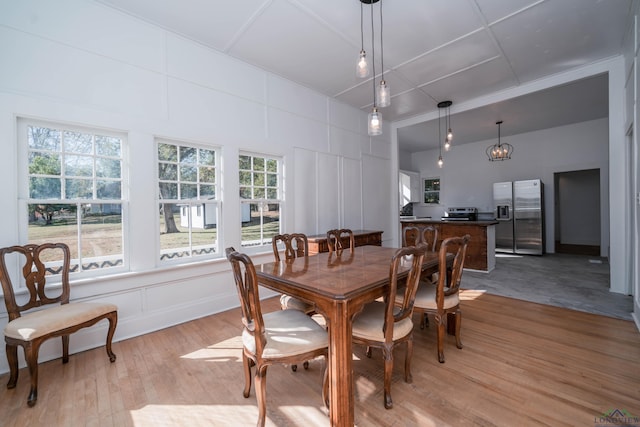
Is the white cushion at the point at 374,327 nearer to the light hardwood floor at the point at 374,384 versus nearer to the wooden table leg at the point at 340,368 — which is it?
the wooden table leg at the point at 340,368

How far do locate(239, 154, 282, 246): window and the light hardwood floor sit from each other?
1.48 metres

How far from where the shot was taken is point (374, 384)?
1.92 m

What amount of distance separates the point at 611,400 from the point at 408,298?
145 centimetres

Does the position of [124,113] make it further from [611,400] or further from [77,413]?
[611,400]

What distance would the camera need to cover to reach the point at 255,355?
1.54 m

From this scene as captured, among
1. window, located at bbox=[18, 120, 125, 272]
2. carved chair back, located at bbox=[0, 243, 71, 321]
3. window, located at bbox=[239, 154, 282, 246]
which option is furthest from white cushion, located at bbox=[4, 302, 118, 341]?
window, located at bbox=[239, 154, 282, 246]

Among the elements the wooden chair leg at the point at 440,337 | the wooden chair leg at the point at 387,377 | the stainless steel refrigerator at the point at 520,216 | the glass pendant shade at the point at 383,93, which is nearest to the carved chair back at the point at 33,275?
the wooden chair leg at the point at 387,377

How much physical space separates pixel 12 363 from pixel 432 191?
9336 mm

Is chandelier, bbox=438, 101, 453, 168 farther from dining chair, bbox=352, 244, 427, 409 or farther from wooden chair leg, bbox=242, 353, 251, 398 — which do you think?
wooden chair leg, bbox=242, 353, 251, 398

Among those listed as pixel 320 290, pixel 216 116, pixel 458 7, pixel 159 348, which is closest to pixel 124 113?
pixel 216 116

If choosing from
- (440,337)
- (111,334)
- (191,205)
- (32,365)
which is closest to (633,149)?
(440,337)

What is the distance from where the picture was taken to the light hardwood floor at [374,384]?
1.62 metres

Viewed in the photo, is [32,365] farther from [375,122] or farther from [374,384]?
[375,122]

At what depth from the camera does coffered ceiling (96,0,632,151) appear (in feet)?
8.55
